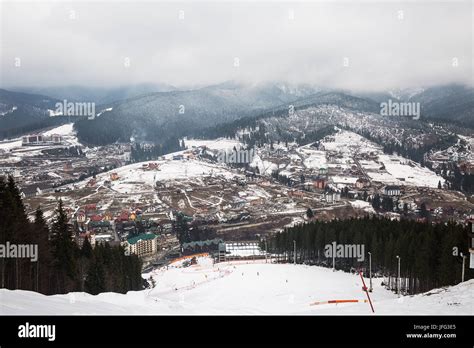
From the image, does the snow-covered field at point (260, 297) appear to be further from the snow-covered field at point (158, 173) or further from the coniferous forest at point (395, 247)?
the snow-covered field at point (158, 173)

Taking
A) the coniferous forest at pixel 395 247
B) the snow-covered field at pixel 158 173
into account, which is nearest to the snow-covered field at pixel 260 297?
the coniferous forest at pixel 395 247

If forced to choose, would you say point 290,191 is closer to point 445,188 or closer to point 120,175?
point 445,188

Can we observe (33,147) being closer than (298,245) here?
No

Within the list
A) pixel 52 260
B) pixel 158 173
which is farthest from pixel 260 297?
pixel 158 173

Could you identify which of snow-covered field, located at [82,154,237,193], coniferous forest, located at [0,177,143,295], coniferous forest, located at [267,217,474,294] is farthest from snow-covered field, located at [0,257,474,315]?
snow-covered field, located at [82,154,237,193]

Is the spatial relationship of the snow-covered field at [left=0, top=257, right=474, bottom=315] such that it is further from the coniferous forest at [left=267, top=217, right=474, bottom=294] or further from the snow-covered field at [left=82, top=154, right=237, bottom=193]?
the snow-covered field at [left=82, top=154, right=237, bottom=193]

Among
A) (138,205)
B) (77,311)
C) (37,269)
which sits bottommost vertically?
(138,205)
